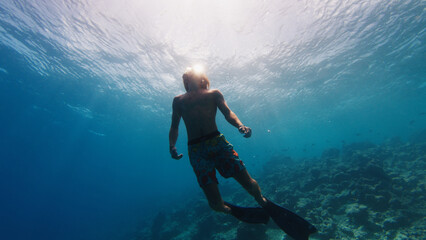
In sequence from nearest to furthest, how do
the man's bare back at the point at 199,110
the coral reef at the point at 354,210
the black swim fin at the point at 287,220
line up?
the man's bare back at the point at 199,110 < the black swim fin at the point at 287,220 < the coral reef at the point at 354,210

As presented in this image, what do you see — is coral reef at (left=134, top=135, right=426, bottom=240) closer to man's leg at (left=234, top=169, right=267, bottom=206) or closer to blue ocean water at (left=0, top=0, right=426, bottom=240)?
man's leg at (left=234, top=169, right=267, bottom=206)

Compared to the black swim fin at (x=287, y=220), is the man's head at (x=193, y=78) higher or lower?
higher

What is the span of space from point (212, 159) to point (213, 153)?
13cm

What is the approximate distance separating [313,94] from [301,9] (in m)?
20.2

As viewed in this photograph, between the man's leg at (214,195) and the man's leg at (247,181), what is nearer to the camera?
the man's leg at (214,195)

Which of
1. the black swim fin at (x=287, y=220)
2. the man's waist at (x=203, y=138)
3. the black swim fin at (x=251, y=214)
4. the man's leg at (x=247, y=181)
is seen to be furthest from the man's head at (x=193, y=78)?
the black swim fin at (x=287, y=220)

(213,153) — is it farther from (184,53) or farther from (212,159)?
(184,53)

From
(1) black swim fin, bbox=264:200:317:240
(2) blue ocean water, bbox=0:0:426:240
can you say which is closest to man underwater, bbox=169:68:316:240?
(1) black swim fin, bbox=264:200:317:240

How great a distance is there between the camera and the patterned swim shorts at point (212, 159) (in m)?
2.65

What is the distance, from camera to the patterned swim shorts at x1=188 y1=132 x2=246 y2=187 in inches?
104

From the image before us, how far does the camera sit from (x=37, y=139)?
35438 mm

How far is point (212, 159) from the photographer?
2766 millimetres

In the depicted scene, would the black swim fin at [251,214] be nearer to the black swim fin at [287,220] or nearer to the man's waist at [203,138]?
the black swim fin at [287,220]

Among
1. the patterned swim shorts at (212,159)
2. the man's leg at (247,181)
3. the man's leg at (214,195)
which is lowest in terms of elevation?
the man's leg at (214,195)
